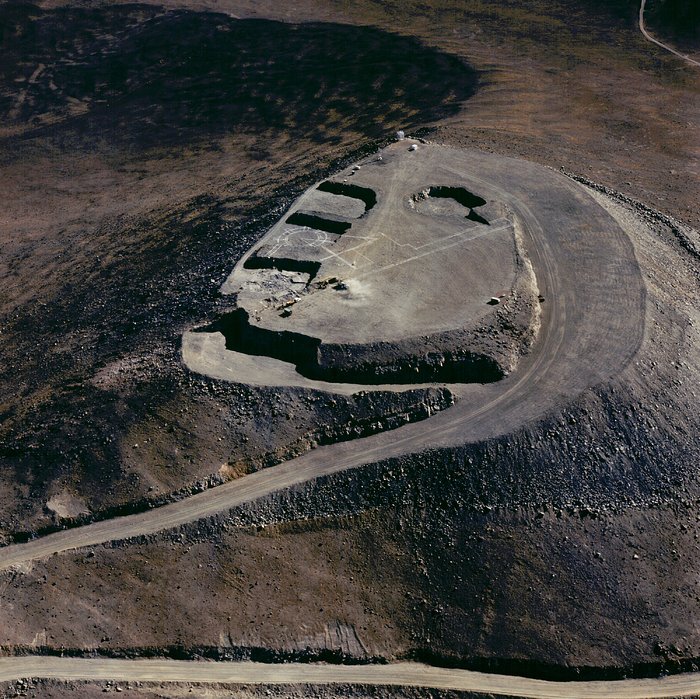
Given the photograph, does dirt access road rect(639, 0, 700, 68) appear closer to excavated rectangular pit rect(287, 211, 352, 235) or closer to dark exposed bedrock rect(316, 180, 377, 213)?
dark exposed bedrock rect(316, 180, 377, 213)

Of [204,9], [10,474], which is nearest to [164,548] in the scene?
[10,474]

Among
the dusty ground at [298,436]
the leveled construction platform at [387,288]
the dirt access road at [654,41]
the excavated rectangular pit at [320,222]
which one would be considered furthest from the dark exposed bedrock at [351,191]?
the dirt access road at [654,41]

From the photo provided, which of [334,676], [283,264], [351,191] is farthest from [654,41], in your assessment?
[334,676]

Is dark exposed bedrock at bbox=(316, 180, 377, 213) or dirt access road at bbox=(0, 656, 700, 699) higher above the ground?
dark exposed bedrock at bbox=(316, 180, 377, 213)

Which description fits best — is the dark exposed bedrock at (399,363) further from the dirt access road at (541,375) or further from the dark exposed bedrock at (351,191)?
the dark exposed bedrock at (351,191)

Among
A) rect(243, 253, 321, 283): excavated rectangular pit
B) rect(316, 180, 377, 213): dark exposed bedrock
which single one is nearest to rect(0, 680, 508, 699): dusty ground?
rect(243, 253, 321, 283): excavated rectangular pit

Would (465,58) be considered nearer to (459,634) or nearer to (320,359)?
(320,359)

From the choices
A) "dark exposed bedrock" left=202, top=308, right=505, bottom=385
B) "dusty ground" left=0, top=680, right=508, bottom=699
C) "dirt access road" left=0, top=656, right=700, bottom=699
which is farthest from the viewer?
"dark exposed bedrock" left=202, top=308, right=505, bottom=385
